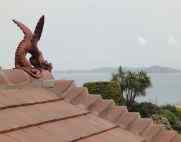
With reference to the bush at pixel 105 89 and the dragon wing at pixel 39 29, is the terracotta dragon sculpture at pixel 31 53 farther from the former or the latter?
the bush at pixel 105 89

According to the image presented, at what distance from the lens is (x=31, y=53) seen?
4.26 m

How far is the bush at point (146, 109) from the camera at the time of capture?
1359 inches

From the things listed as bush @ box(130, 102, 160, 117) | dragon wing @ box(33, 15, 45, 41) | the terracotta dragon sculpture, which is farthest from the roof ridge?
bush @ box(130, 102, 160, 117)

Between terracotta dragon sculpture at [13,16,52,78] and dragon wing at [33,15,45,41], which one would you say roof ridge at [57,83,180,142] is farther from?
dragon wing at [33,15,45,41]

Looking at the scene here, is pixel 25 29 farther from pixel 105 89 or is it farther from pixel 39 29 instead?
pixel 105 89

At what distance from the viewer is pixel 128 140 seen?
3547mm

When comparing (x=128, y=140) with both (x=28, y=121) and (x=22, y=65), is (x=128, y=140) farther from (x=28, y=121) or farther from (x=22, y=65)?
(x=22, y=65)

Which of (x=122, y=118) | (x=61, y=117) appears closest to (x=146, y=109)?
(x=122, y=118)

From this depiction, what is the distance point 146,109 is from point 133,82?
5389 millimetres

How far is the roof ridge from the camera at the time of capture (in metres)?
4.06

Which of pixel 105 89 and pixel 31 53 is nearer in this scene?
pixel 31 53

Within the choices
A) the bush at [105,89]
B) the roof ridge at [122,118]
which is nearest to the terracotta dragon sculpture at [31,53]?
the roof ridge at [122,118]

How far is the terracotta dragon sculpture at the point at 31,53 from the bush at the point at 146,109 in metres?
29.8

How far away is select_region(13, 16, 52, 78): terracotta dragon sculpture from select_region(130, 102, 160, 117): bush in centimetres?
2981
